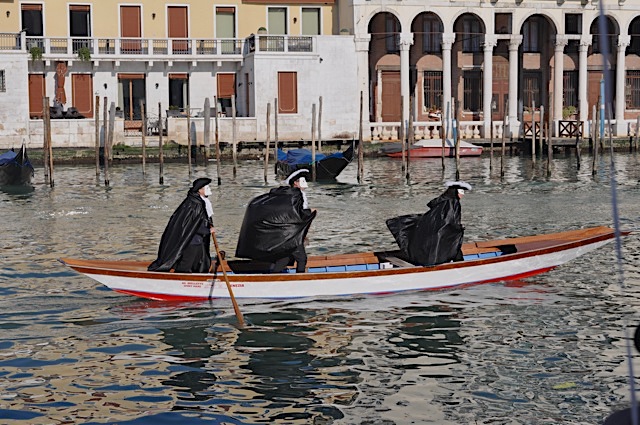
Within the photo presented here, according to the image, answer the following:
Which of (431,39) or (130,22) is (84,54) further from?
(431,39)

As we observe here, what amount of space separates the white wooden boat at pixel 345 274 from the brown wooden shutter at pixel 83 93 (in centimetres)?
3074

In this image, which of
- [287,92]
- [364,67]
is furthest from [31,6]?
[364,67]

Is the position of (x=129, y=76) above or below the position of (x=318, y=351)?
above

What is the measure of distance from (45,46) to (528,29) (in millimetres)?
19577

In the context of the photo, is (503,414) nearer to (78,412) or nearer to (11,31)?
(78,412)

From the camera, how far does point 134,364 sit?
10258 mm

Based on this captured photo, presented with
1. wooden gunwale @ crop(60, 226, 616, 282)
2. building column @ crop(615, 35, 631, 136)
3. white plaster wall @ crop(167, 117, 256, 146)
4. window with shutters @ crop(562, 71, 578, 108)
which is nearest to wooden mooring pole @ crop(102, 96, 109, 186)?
white plaster wall @ crop(167, 117, 256, 146)

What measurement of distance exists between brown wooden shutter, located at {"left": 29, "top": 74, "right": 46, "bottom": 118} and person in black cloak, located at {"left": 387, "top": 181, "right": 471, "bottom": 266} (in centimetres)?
3075

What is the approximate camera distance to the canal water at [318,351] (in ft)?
28.9

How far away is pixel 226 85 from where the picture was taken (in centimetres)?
4447

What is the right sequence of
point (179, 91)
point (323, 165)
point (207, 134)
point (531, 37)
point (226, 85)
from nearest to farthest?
point (323, 165), point (207, 134), point (179, 91), point (226, 85), point (531, 37)

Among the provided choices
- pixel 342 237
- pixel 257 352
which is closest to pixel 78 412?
pixel 257 352

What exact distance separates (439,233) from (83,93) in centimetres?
3179

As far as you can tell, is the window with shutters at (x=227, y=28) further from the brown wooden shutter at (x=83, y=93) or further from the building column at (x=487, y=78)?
the building column at (x=487, y=78)
